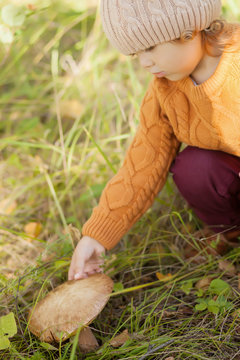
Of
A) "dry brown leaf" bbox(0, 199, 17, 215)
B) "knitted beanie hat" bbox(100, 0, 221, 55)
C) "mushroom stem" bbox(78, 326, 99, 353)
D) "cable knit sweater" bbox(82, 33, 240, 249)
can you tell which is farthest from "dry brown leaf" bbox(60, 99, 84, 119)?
"mushroom stem" bbox(78, 326, 99, 353)

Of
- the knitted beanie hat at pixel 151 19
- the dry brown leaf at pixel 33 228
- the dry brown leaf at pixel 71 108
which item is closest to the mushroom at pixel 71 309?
the dry brown leaf at pixel 33 228

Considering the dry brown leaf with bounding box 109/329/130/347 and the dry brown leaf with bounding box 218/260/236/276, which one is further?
the dry brown leaf with bounding box 218/260/236/276

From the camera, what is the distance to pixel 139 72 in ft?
7.25

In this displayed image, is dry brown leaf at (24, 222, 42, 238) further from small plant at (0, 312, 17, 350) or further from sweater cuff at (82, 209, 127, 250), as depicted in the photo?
small plant at (0, 312, 17, 350)

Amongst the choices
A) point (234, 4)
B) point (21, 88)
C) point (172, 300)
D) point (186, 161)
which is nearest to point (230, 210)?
point (186, 161)

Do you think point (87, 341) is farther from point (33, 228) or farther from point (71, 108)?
point (71, 108)

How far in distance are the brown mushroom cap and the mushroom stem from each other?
0.35ft

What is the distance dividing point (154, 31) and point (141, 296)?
0.80m

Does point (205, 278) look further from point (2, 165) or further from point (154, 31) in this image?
point (2, 165)

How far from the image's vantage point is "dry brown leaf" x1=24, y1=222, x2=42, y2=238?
1609mm

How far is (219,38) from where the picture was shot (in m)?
1.13

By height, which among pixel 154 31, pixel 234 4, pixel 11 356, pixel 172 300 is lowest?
pixel 172 300

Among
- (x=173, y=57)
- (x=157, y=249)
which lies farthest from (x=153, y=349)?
(x=173, y=57)

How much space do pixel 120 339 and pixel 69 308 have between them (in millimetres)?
191
